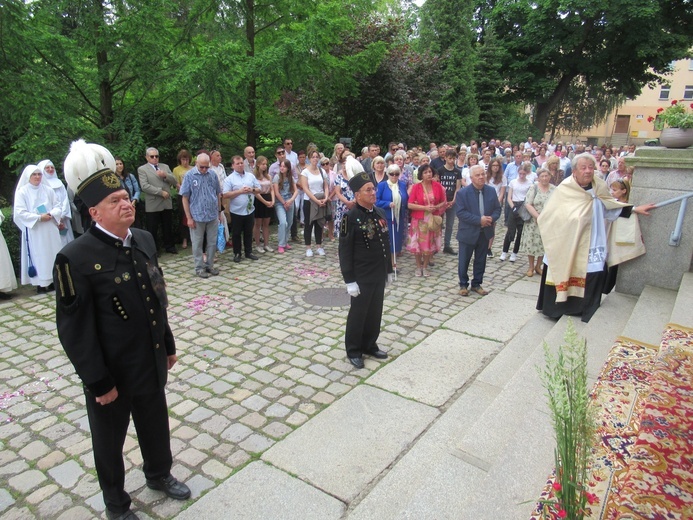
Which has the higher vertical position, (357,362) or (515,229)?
(515,229)

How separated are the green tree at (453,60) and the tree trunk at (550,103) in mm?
9233

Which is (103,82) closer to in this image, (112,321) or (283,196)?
(283,196)

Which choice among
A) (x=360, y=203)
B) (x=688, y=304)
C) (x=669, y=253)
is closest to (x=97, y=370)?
(x=360, y=203)

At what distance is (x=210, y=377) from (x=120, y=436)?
1907 mm

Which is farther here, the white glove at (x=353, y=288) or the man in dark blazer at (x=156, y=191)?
the man in dark blazer at (x=156, y=191)

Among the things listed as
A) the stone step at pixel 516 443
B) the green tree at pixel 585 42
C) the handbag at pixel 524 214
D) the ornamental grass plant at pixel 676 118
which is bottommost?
the stone step at pixel 516 443

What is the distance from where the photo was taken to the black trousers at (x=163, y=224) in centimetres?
903

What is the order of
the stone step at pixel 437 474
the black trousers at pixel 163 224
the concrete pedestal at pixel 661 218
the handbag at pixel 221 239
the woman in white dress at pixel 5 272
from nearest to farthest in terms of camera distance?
the stone step at pixel 437 474 < the concrete pedestal at pixel 661 218 < the woman in white dress at pixel 5 272 < the black trousers at pixel 163 224 < the handbag at pixel 221 239

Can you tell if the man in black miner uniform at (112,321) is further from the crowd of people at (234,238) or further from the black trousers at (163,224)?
the black trousers at (163,224)

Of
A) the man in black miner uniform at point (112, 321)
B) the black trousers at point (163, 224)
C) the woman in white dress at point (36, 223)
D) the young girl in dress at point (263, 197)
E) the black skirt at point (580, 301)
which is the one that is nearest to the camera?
the man in black miner uniform at point (112, 321)

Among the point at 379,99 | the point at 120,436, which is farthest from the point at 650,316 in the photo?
the point at 379,99

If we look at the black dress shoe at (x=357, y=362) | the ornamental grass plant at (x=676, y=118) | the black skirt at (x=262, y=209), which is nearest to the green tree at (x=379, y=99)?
the black skirt at (x=262, y=209)

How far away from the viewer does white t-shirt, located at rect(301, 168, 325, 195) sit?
9602 millimetres

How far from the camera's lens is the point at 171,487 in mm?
3215
